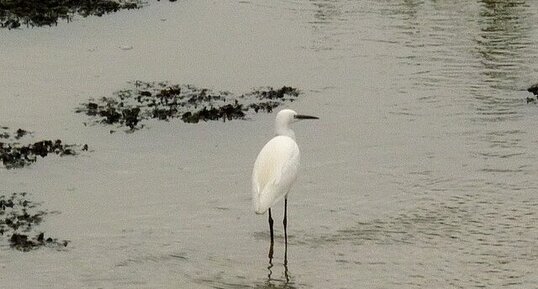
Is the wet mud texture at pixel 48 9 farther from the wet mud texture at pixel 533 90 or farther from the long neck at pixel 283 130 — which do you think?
the long neck at pixel 283 130

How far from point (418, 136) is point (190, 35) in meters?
9.43

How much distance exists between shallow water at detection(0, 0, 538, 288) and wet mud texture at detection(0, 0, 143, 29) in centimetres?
58

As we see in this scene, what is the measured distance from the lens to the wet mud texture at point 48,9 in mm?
27422

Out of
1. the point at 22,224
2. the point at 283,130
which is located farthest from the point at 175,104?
the point at 22,224

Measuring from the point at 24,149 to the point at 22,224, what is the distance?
324cm

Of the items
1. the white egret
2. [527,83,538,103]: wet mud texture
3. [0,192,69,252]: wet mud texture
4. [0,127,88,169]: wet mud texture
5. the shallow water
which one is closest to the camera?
the shallow water

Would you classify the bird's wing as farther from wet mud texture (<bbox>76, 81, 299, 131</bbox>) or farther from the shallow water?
wet mud texture (<bbox>76, 81, 299, 131</bbox>)

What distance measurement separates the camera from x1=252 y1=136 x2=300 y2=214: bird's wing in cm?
1326

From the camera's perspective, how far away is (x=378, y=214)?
14727mm

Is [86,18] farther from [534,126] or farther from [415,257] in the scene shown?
[415,257]

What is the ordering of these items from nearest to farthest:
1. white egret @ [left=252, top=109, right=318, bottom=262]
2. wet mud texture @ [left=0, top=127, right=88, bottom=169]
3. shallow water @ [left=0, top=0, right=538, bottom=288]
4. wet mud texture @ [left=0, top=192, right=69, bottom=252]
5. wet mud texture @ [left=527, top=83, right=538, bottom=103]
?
shallow water @ [left=0, top=0, right=538, bottom=288]
white egret @ [left=252, top=109, right=318, bottom=262]
wet mud texture @ [left=0, top=192, right=69, bottom=252]
wet mud texture @ [left=0, top=127, right=88, bottom=169]
wet mud texture @ [left=527, top=83, right=538, bottom=103]

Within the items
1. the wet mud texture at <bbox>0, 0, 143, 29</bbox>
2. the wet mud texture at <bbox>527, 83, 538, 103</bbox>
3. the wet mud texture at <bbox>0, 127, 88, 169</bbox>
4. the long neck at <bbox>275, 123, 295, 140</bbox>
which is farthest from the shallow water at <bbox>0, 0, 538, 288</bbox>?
the long neck at <bbox>275, 123, 295, 140</bbox>

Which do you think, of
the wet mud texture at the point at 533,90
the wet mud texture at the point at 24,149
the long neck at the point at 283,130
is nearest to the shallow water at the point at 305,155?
the wet mud texture at the point at 533,90

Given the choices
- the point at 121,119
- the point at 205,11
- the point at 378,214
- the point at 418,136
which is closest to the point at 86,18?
the point at 205,11
